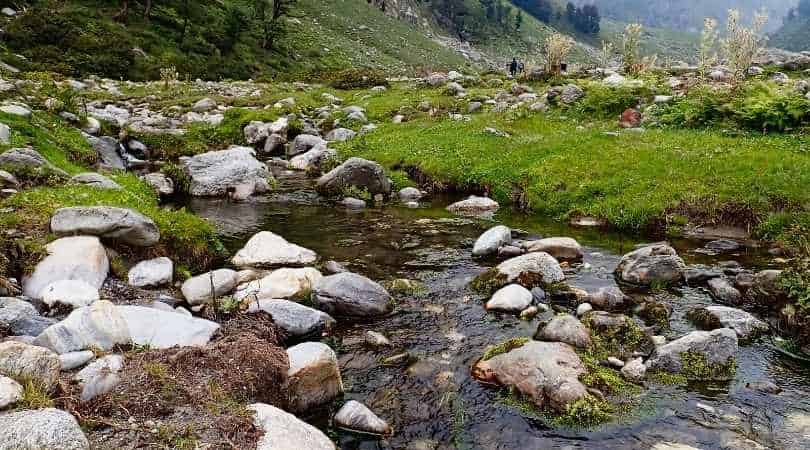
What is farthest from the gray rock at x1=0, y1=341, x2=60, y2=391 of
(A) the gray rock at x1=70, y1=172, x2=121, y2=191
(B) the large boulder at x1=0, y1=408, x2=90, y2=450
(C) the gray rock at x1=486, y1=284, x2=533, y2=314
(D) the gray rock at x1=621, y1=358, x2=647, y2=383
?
(A) the gray rock at x1=70, y1=172, x2=121, y2=191

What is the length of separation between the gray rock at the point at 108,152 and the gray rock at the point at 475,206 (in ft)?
36.4

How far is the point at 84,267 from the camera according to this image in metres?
8.95

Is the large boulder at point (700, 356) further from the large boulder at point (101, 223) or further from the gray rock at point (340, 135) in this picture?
the gray rock at point (340, 135)

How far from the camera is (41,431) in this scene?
4.53 meters

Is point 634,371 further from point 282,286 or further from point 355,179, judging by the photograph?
point 355,179

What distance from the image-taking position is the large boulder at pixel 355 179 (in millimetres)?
18656

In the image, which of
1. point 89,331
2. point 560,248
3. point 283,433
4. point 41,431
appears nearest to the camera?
point 41,431

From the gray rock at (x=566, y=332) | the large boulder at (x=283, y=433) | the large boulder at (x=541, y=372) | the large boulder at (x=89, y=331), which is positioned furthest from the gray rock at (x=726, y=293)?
the large boulder at (x=89, y=331)

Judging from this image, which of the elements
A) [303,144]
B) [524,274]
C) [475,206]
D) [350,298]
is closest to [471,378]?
[350,298]

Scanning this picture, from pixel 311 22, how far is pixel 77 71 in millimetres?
68719

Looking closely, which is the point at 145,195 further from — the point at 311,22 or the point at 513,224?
the point at 311,22

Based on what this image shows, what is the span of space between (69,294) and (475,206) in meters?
11.7

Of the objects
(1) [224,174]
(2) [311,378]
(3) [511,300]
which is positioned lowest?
(1) [224,174]

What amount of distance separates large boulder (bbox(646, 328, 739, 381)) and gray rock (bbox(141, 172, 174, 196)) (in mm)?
15049
